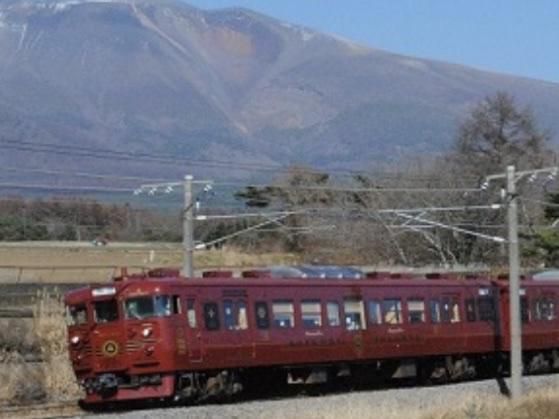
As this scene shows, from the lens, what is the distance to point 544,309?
42.0 meters

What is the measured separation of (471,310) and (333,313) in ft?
21.0

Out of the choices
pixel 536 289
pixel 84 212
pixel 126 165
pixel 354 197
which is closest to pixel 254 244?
pixel 354 197

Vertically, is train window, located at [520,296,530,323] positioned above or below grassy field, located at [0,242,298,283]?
below

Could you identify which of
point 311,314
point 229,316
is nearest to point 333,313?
point 311,314

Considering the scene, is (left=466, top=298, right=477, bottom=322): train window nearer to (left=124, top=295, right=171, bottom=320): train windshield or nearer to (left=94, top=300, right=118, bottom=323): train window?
(left=124, top=295, right=171, bottom=320): train windshield

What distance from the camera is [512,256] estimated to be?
3456 cm

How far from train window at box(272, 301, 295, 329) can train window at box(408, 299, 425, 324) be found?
477cm

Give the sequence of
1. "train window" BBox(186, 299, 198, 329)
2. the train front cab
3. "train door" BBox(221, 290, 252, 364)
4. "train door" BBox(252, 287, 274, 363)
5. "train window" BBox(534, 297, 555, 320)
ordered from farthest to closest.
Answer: "train window" BBox(534, 297, 555, 320)
"train door" BBox(252, 287, 274, 363)
"train door" BBox(221, 290, 252, 364)
"train window" BBox(186, 299, 198, 329)
the train front cab

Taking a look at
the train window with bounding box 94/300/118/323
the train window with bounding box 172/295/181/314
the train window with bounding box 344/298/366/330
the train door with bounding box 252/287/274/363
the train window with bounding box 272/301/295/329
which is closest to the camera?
the train window with bounding box 172/295/181/314

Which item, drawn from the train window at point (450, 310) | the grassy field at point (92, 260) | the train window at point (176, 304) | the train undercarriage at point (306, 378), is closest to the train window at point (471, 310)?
the train window at point (450, 310)

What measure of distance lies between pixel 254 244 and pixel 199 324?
48.3 metres

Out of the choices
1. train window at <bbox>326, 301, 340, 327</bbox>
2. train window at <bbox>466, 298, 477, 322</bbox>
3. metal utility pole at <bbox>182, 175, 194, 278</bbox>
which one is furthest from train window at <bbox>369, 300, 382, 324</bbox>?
metal utility pole at <bbox>182, 175, 194, 278</bbox>

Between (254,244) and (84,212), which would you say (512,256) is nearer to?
(254,244)

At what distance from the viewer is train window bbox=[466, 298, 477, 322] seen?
3844 cm
